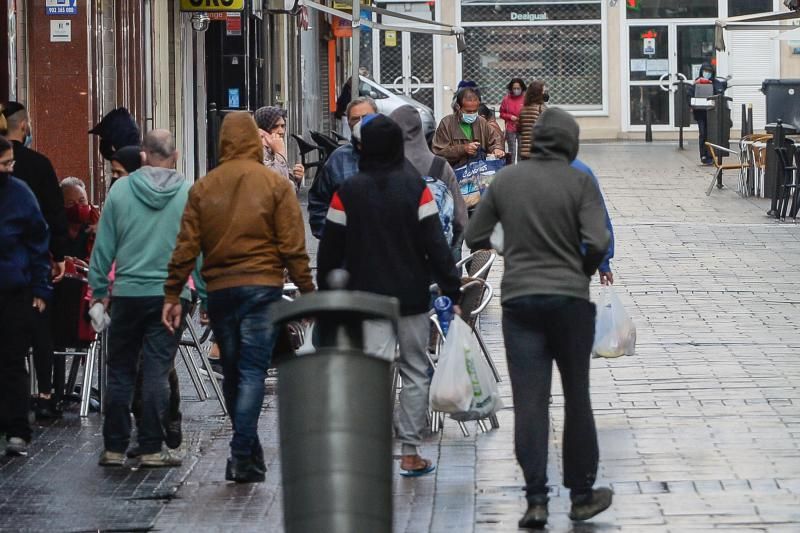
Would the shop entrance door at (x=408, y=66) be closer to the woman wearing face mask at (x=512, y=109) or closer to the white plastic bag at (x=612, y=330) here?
the woman wearing face mask at (x=512, y=109)

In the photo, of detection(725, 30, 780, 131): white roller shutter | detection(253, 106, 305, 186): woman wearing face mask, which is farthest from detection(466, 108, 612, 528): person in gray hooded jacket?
detection(725, 30, 780, 131): white roller shutter

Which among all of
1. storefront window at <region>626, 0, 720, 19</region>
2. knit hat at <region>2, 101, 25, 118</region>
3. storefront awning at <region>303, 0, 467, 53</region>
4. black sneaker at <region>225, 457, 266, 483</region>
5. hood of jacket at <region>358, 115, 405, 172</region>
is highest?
storefront window at <region>626, 0, 720, 19</region>

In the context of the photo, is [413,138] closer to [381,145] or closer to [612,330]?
[381,145]

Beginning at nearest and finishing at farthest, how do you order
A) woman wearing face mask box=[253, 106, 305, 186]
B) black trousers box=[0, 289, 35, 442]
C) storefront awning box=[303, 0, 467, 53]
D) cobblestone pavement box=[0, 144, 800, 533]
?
cobblestone pavement box=[0, 144, 800, 533], black trousers box=[0, 289, 35, 442], woman wearing face mask box=[253, 106, 305, 186], storefront awning box=[303, 0, 467, 53]

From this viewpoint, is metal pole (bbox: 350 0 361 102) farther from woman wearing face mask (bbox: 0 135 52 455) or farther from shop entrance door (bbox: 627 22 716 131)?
shop entrance door (bbox: 627 22 716 131)

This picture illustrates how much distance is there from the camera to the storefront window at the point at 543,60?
44625 mm

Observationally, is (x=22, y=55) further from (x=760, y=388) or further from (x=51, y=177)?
(x=760, y=388)

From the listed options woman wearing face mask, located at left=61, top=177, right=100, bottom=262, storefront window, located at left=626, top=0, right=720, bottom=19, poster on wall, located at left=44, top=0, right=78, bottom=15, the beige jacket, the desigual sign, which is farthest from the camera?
storefront window, located at left=626, top=0, right=720, bottom=19

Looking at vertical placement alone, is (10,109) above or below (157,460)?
above

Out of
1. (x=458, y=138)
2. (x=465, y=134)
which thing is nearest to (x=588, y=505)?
(x=458, y=138)

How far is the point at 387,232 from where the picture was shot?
7.92 metres

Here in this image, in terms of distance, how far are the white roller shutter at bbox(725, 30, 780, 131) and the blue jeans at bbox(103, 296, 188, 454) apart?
36.6 m

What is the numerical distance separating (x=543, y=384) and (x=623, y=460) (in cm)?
149

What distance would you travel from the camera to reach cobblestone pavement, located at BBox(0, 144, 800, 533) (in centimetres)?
738
